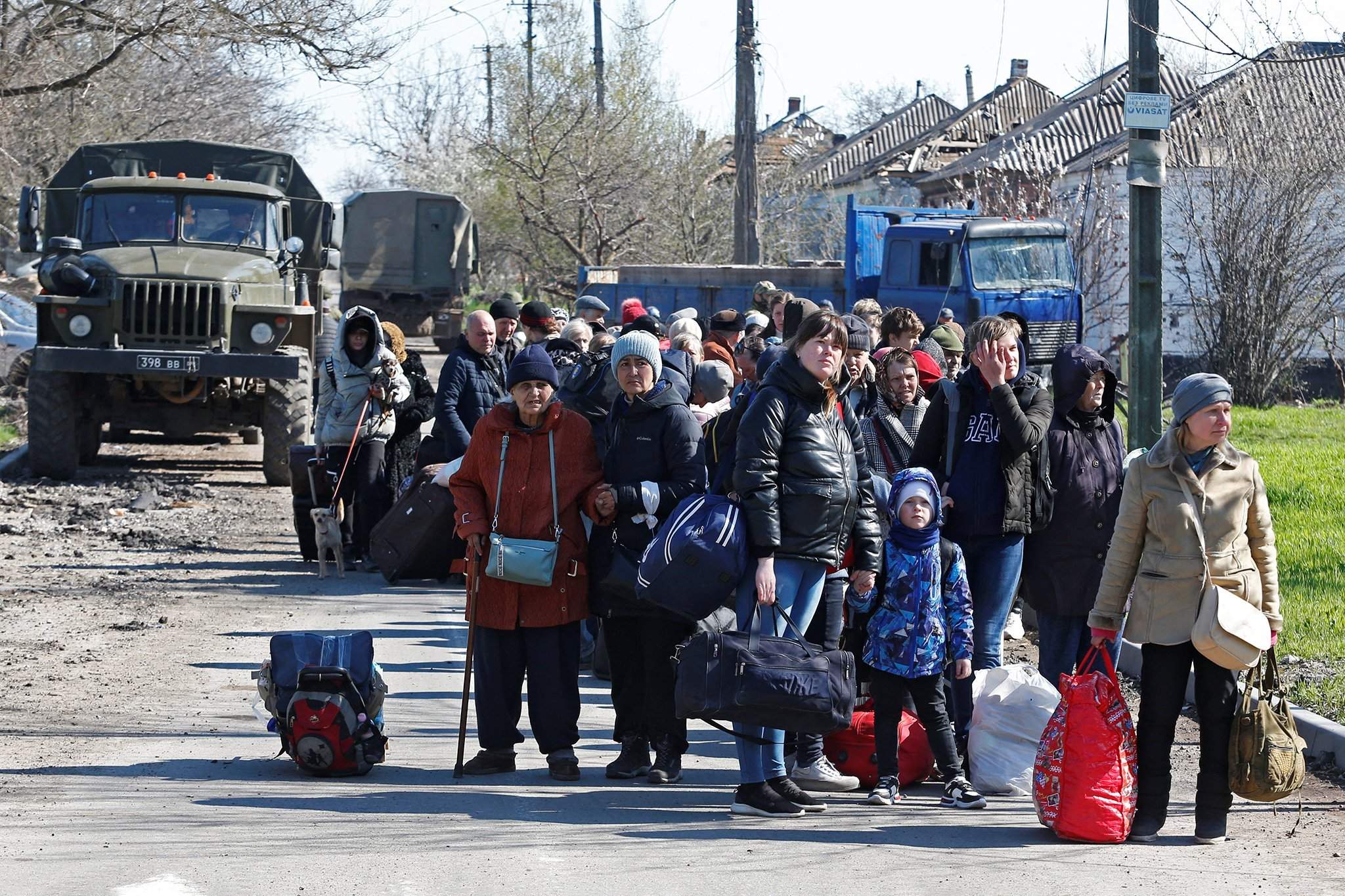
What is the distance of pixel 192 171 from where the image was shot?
19.0 m

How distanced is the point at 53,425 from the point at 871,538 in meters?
11.7

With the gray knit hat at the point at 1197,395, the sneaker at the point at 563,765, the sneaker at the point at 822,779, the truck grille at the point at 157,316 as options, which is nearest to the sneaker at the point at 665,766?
the sneaker at the point at 563,765

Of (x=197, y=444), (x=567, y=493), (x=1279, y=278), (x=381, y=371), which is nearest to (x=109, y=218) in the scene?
(x=197, y=444)

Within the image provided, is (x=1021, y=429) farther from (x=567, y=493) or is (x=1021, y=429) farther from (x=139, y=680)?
(x=139, y=680)

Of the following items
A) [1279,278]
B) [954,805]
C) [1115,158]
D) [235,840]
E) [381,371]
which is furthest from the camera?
[1115,158]

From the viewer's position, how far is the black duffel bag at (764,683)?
5852 mm

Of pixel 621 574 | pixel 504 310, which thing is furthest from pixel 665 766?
pixel 504 310

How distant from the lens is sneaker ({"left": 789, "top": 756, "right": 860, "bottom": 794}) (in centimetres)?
654

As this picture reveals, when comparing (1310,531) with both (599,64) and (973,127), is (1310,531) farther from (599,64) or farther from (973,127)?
(973,127)

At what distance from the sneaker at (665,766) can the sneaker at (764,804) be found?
0.57 metres

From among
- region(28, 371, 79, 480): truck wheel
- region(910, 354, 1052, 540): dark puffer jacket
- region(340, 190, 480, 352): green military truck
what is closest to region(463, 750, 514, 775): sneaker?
region(910, 354, 1052, 540): dark puffer jacket

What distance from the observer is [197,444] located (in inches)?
748

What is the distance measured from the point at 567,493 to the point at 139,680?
121 inches

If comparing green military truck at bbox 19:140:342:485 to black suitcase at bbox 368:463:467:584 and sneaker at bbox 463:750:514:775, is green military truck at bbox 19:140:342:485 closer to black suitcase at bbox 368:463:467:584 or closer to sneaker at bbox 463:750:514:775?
black suitcase at bbox 368:463:467:584
